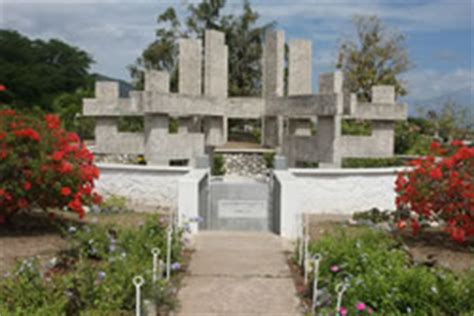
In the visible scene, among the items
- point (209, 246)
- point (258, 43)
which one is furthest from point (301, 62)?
point (258, 43)

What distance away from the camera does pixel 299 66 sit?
16250mm

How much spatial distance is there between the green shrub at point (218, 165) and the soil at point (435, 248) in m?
7.13

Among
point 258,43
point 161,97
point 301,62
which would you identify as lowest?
point 161,97

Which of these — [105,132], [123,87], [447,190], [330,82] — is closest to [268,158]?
[330,82]

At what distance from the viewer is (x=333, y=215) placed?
12914 millimetres

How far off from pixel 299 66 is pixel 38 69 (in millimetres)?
37986

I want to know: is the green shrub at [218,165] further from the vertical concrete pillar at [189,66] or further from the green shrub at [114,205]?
the green shrub at [114,205]

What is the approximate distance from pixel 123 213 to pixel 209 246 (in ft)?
12.6

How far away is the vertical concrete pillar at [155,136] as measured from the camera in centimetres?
1481

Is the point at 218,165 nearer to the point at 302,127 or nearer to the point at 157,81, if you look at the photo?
the point at 302,127

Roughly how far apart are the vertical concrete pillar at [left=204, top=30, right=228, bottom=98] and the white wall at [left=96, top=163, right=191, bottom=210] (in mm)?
3790

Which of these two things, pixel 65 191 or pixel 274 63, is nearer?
pixel 65 191

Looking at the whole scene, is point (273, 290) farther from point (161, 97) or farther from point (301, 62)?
point (301, 62)

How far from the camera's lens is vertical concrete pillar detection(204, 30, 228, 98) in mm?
16172
